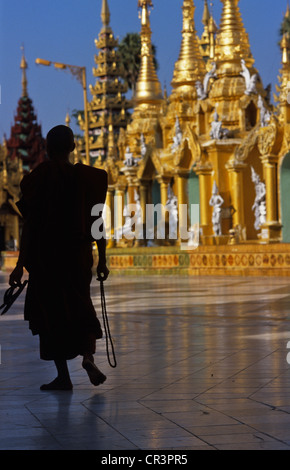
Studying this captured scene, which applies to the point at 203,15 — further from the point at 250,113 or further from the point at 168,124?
the point at 250,113

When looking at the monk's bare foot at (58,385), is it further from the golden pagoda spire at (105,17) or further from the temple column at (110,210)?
the golden pagoda spire at (105,17)

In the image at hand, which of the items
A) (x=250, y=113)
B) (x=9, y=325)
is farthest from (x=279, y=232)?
(x=9, y=325)

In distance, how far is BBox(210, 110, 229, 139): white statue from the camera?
108ft

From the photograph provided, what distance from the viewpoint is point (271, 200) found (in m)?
30.7

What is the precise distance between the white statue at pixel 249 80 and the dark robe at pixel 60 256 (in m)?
26.9

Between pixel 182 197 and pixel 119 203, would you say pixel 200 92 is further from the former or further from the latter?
pixel 119 203

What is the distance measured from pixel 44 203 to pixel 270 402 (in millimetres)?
2321

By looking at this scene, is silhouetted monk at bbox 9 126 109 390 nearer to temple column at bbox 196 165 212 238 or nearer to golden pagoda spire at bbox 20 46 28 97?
temple column at bbox 196 165 212 238

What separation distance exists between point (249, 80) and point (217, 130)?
2330mm

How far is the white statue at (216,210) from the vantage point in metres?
32.6

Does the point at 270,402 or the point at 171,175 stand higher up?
the point at 171,175

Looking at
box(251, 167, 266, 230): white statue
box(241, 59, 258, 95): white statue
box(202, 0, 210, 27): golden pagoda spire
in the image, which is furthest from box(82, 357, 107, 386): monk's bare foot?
box(202, 0, 210, 27): golden pagoda spire

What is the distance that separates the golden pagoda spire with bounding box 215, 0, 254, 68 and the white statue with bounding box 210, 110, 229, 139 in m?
3.01
